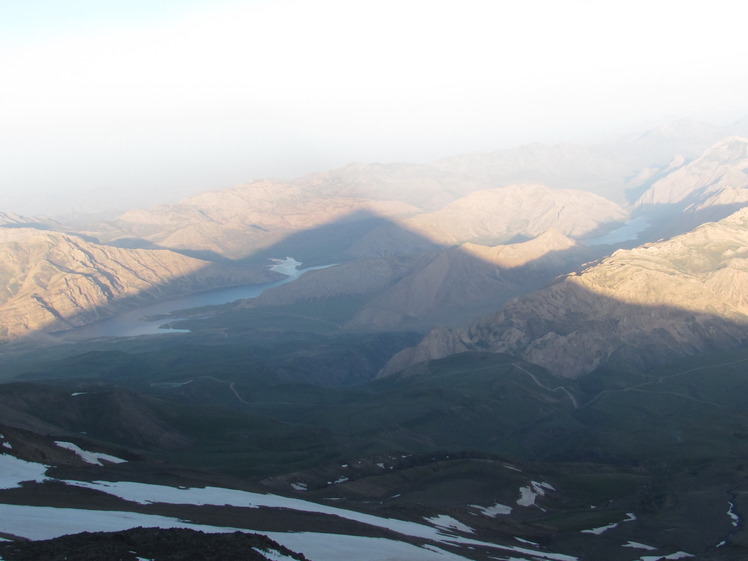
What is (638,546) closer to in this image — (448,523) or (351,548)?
(448,523)

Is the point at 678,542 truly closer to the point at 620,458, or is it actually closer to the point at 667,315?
the point at 620,458

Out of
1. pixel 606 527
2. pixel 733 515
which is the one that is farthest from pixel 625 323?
pixel 606 527

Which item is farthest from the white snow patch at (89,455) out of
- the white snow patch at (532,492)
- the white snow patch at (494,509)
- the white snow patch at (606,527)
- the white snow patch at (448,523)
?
the white snow patch at (606,527)

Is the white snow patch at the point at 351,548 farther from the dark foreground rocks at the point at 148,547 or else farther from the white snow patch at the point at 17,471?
the white snow patch at the point at 17,471

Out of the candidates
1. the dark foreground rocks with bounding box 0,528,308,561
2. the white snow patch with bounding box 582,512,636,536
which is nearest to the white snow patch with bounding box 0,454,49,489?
the dark foreground rocks with bounding box 0,528,308,561

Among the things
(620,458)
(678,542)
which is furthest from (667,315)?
(678,542)

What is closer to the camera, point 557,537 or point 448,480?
point 557,537
